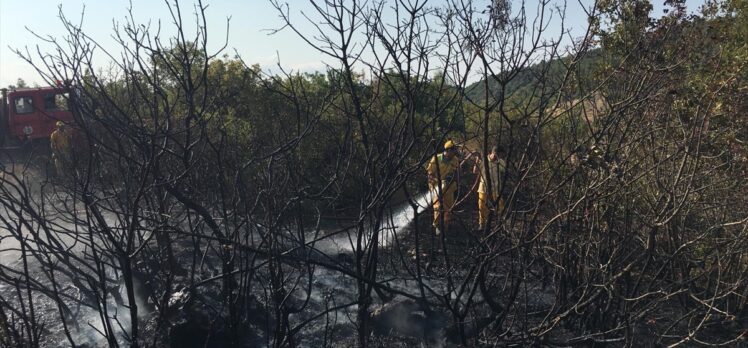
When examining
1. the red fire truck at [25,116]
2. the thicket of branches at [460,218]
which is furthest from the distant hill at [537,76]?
the red fire truck at [25,116]

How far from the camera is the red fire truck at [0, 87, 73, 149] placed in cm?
1898

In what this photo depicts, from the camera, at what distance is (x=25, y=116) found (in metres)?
19.4

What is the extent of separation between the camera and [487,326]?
5258mm

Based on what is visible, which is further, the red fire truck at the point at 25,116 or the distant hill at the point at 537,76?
the red fire truck at the point at 25,116

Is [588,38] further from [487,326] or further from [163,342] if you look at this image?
[163,342]

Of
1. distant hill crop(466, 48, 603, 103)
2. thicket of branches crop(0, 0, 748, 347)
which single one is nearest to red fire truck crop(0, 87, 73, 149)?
thicket of branches crop(0, 0, 748, 347)

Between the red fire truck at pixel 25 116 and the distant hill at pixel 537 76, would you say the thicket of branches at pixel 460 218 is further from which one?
the red fire truck at pixel 25 116

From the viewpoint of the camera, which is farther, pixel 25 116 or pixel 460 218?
pixel 25 116

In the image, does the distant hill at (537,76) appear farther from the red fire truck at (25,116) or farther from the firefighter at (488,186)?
the red fire truck at (25,116)

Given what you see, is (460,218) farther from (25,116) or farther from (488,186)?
(25,116)

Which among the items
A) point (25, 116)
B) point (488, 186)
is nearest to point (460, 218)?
point (488, 186)

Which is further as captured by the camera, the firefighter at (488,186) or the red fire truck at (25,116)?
the red fire truck at (25,116)

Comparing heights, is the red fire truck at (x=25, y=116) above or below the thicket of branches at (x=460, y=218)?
above

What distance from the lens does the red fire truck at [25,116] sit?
19.0 meters
